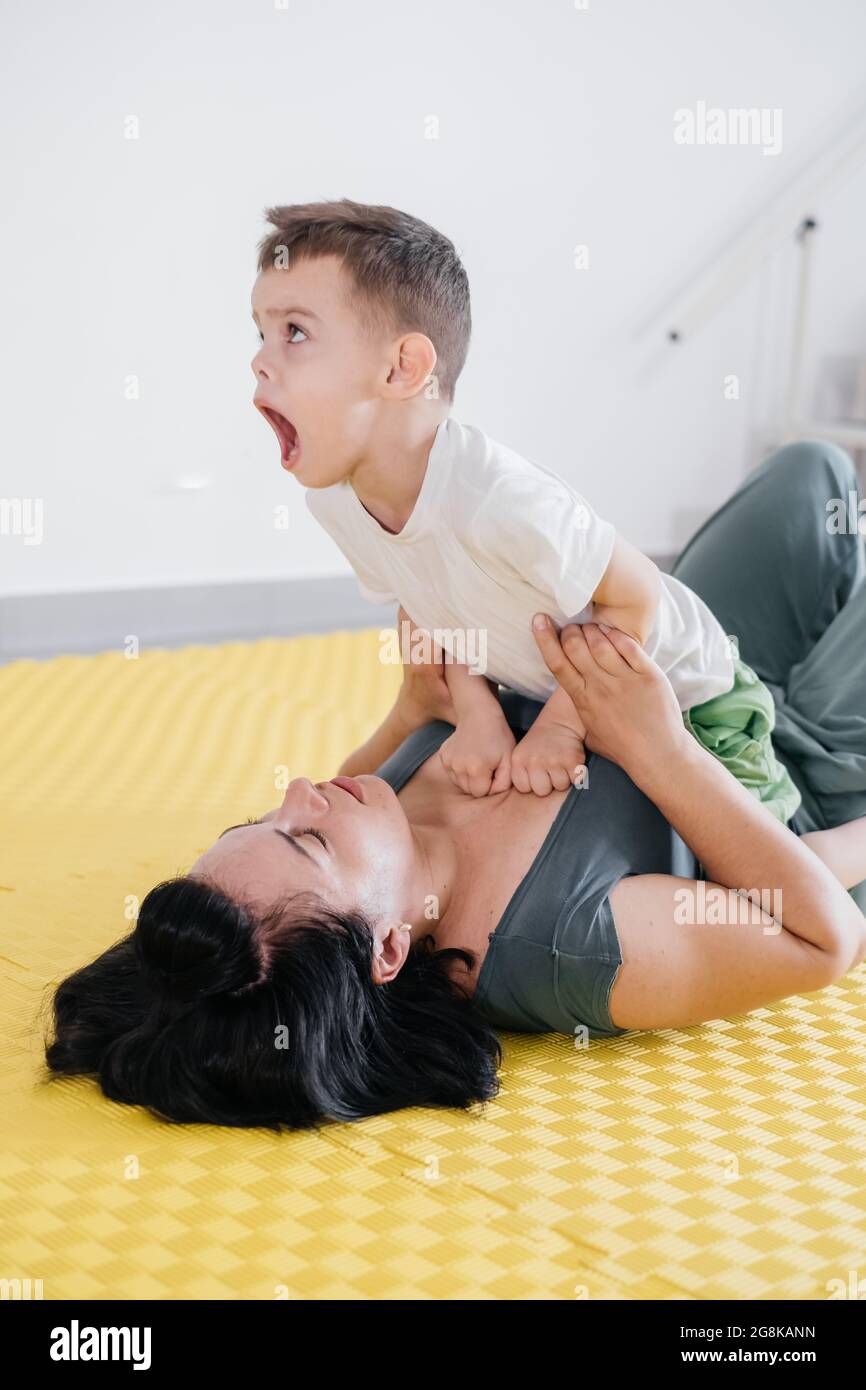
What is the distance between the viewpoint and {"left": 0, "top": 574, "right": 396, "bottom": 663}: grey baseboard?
3479mm

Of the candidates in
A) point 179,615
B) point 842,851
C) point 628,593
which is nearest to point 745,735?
point 842,851

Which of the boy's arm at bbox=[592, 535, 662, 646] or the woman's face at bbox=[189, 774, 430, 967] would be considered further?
the boy's arm at bbox=[592, 535, 662, 646]

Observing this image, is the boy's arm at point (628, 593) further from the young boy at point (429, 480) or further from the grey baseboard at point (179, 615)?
the grey baseboard at point (179, 615)

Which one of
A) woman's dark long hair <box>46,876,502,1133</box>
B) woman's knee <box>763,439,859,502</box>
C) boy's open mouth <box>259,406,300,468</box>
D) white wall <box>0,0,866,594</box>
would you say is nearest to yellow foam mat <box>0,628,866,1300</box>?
woman's dark long hair <box>46,876,502,1133</box>

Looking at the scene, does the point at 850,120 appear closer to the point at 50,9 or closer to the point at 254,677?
the point at 50,9

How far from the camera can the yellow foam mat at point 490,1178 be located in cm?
106

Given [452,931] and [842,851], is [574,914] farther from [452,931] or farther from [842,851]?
[842,851]

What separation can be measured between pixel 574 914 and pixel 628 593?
0.33 m

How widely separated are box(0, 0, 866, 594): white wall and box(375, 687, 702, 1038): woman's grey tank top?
91.0 inches

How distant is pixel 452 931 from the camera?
4.58 feet

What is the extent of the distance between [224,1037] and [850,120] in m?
4.18

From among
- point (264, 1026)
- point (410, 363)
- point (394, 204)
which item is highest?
point (394, 204)

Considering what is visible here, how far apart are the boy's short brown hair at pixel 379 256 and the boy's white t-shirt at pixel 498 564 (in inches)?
4.5

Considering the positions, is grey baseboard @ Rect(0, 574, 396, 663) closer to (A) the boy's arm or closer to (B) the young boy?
(B) the young boy
